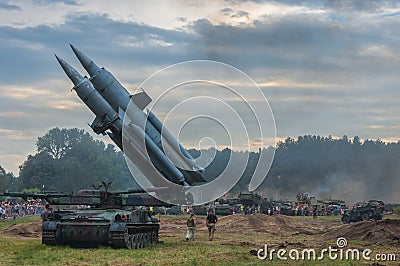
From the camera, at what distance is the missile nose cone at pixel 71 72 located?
79.8ft

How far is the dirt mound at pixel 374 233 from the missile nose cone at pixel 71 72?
11903mm

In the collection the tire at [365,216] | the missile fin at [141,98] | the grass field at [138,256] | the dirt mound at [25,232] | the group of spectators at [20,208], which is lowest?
the grass field at [138,256]

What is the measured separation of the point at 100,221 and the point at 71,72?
253 inches

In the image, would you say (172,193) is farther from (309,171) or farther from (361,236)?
(309,171)

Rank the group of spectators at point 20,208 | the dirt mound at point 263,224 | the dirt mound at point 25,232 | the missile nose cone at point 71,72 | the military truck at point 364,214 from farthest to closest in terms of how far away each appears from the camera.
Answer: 1. the group of spectators at point 20,208
2. the military truck at point 364,214
3. the dirt mound at point 263,224
4. the dirt mound at point 25,232
5. the missile nose cone at point 71,72

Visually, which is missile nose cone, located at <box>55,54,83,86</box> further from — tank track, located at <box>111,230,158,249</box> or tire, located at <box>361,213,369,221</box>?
tire, located at <box>361,213,369,221</box>

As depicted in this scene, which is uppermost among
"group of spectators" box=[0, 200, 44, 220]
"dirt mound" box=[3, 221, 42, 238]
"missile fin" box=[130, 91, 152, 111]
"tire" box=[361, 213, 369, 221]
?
"missile fin" box=[130, 91, 152, 111]

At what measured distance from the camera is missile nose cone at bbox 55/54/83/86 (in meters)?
24.3

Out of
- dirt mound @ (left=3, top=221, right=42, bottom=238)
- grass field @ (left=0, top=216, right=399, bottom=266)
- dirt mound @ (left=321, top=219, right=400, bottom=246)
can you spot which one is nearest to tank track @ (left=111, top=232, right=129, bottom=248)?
grass field @ (left=0, top=216, right=399, bottom=266)

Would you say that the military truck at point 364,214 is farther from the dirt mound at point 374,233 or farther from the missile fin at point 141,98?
the missile fin at point 141,98

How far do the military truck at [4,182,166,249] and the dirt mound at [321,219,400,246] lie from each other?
27.1 feet

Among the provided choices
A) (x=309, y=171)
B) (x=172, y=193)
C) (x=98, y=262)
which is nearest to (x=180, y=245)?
(x=172, y=193)

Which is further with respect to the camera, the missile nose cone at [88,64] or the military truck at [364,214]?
the military truck at [364,214]

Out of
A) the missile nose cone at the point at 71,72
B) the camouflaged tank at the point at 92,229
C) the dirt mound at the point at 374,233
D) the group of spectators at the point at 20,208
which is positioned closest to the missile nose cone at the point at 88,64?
the missile nose cone at the point at 71,72
